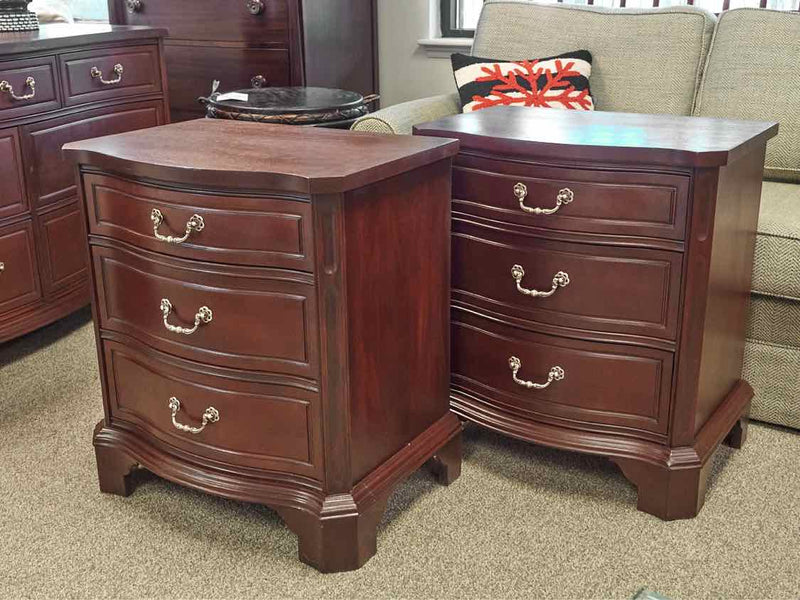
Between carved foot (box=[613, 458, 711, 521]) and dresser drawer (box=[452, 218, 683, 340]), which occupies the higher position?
dresser drawer (box=[452, 218, 683, 340])

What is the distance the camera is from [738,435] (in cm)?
201

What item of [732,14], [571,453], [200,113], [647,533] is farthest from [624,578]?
[200,113]

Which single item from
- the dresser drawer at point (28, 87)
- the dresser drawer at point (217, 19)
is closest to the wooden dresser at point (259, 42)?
the dresser drawer at point (217, 19)

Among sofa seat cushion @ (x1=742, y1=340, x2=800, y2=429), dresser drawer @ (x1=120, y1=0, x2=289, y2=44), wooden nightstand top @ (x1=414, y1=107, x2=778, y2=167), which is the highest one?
dresser drawer @ (x1=120, y1=0, x2=289, y2=44)

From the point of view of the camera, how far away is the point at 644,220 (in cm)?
163

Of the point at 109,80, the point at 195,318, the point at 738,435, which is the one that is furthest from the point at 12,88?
the point at 738,435

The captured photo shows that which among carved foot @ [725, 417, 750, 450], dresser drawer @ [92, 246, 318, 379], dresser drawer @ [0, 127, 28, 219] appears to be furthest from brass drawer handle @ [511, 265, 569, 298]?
dresser drawer @ [0, 127, 28, 219]

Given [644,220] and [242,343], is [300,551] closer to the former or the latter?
[242,343]

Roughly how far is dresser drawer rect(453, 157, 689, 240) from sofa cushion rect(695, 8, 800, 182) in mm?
899

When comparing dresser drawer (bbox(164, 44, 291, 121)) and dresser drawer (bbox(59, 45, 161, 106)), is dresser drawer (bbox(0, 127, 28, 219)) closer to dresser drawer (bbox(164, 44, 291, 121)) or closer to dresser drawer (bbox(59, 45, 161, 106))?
dresser drawer (bbox(59, 45, 161, 106))

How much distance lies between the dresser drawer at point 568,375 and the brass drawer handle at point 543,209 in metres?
0.24

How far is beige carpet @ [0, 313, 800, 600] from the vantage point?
157cm

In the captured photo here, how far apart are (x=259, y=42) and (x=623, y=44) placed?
1240mm

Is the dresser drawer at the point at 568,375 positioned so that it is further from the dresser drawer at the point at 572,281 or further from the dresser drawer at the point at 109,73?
the dresser drawer at the point at 109,73
